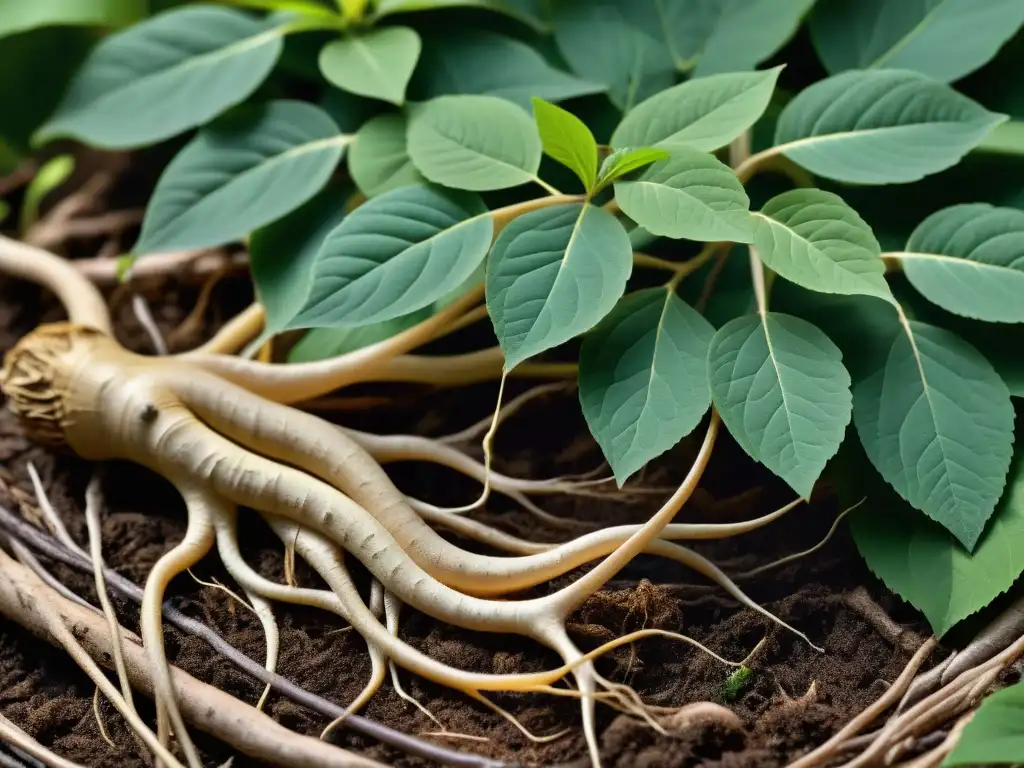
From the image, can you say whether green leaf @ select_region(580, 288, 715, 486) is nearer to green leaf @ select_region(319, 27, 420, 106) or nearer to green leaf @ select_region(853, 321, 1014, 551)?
green leaf @ select_region(853, 321, 1014, 551)

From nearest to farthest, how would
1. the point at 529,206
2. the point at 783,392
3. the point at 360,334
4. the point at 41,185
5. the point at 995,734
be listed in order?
1. the point at 995,734
2. the point at 783,392
3. the point at 529,206
4. the point at 360,334
5. the point at 41,185

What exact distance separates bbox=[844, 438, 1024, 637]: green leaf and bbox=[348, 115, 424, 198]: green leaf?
0.60 m

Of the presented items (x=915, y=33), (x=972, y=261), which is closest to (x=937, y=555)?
(x=972, y=261)

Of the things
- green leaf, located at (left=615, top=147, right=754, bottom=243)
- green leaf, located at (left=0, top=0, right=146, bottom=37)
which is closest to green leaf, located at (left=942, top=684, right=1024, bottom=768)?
green leaf, located at (left=615, top=147, right=754, bottom=243)

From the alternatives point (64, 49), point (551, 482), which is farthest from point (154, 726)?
point (64, 49)

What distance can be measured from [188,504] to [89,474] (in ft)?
0.61

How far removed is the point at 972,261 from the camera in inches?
35.5

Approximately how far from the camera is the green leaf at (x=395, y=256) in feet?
2.82

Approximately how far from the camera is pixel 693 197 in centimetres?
84

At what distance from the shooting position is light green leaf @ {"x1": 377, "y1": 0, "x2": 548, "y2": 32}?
112 cm

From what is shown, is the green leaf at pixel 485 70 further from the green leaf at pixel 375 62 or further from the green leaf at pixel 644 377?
the green leaf at pixel 644 377

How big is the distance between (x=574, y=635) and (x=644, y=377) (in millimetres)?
Answer: 250

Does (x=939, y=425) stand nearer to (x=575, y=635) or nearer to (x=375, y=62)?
(x=575, y=635)

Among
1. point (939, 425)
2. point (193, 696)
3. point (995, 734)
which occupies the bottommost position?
point (193, 696)
